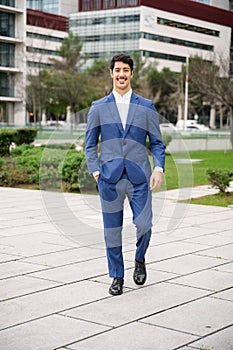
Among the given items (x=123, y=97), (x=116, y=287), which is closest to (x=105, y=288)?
(x=116, y=287)

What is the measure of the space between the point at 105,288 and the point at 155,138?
144 cm

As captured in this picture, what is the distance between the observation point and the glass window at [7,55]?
192 ft

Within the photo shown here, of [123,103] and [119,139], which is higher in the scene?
[123,103]

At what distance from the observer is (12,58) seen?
5919 centimetres

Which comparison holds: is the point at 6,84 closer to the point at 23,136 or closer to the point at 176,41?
the point at 23,136

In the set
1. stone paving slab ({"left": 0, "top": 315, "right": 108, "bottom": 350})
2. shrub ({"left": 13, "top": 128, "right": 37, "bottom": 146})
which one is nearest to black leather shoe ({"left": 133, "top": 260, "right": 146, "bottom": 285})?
stone paving slab ({"left": 0, "top": 315, "right": 108, "bottom": 350})

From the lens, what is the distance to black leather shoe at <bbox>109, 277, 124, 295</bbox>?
590cm

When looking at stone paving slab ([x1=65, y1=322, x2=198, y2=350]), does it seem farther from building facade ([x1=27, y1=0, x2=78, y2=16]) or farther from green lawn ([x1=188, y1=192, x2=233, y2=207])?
building facade ([x1=27, y1=0, x2=78, y2=16])

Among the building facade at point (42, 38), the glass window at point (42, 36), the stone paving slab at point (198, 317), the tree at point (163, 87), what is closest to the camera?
the stone paving slab at point (198, 317)

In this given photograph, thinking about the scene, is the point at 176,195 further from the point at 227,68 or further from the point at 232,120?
the point at 227,68

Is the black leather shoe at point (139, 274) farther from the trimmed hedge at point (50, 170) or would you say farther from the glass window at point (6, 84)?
the glass window at point (6, 84)

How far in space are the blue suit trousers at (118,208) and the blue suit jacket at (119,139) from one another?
2.6 inches

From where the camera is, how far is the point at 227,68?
3450cm

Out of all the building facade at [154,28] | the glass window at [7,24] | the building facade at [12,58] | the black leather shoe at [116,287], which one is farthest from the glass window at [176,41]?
the black leather shoe at [116,287]
